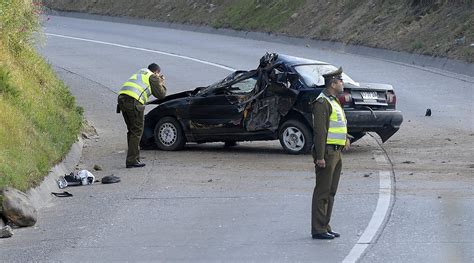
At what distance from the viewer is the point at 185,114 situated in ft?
61.1

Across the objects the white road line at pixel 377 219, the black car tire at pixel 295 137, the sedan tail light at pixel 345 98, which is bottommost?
the white road line at pixel 377 219

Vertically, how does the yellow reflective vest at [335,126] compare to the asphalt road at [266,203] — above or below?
above

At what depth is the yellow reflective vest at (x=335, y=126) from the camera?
11250mm

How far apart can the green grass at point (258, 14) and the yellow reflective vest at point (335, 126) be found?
29.3m

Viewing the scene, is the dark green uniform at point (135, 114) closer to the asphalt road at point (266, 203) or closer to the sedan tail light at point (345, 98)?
the asphalt road at point (266, 203)

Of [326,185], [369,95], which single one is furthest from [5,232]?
[369,95]

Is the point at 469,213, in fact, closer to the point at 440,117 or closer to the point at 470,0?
the point at 440,117

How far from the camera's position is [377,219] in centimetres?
1197

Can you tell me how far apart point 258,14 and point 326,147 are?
32.0 metres

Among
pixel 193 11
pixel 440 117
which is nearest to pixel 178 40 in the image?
pixel 193 11

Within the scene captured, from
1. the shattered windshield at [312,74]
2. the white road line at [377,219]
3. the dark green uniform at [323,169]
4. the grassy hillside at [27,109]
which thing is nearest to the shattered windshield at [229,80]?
the shattered windshield at [312,74]

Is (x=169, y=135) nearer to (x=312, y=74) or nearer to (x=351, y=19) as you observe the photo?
(x=312, y=74)

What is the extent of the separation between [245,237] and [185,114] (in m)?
7.42

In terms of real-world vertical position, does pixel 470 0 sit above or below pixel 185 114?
above
